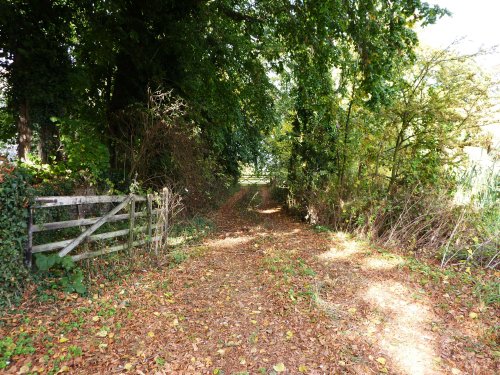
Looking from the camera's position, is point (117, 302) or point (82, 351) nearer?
point (82, 351)

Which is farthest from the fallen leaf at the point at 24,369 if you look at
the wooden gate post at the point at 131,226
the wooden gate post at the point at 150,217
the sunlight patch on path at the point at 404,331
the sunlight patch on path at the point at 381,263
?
the sunlight patch on path at the point at 381,263

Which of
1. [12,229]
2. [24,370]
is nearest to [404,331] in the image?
[24,370]

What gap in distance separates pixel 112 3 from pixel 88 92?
13.1ft

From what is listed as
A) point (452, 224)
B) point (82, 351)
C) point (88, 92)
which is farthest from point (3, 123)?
point (452, 224)

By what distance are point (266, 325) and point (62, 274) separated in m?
3.71

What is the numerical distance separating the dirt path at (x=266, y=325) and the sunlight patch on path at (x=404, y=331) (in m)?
0.02

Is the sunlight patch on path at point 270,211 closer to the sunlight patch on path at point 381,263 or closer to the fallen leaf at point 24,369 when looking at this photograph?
the sunlight patch on path at point 381,263

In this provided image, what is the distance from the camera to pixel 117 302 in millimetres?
4957

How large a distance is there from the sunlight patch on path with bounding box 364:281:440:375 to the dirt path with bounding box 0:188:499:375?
0.02m

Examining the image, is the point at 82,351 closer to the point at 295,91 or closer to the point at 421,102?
the point at 421,102

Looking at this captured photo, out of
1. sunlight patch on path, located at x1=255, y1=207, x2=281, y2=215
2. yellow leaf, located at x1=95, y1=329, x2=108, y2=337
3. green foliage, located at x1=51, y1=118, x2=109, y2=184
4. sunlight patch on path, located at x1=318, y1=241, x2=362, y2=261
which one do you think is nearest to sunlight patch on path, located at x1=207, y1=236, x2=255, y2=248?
sunlight patch on path, located at x1=318, y1=241, x2=362, y2=261

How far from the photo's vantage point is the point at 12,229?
4445 mm

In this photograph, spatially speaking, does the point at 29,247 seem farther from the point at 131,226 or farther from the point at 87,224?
the point at 131,226

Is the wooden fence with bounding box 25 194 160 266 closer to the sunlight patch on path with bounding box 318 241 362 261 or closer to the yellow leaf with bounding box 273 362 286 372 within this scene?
the yellow leaf with bounding box 273 362 286 372
